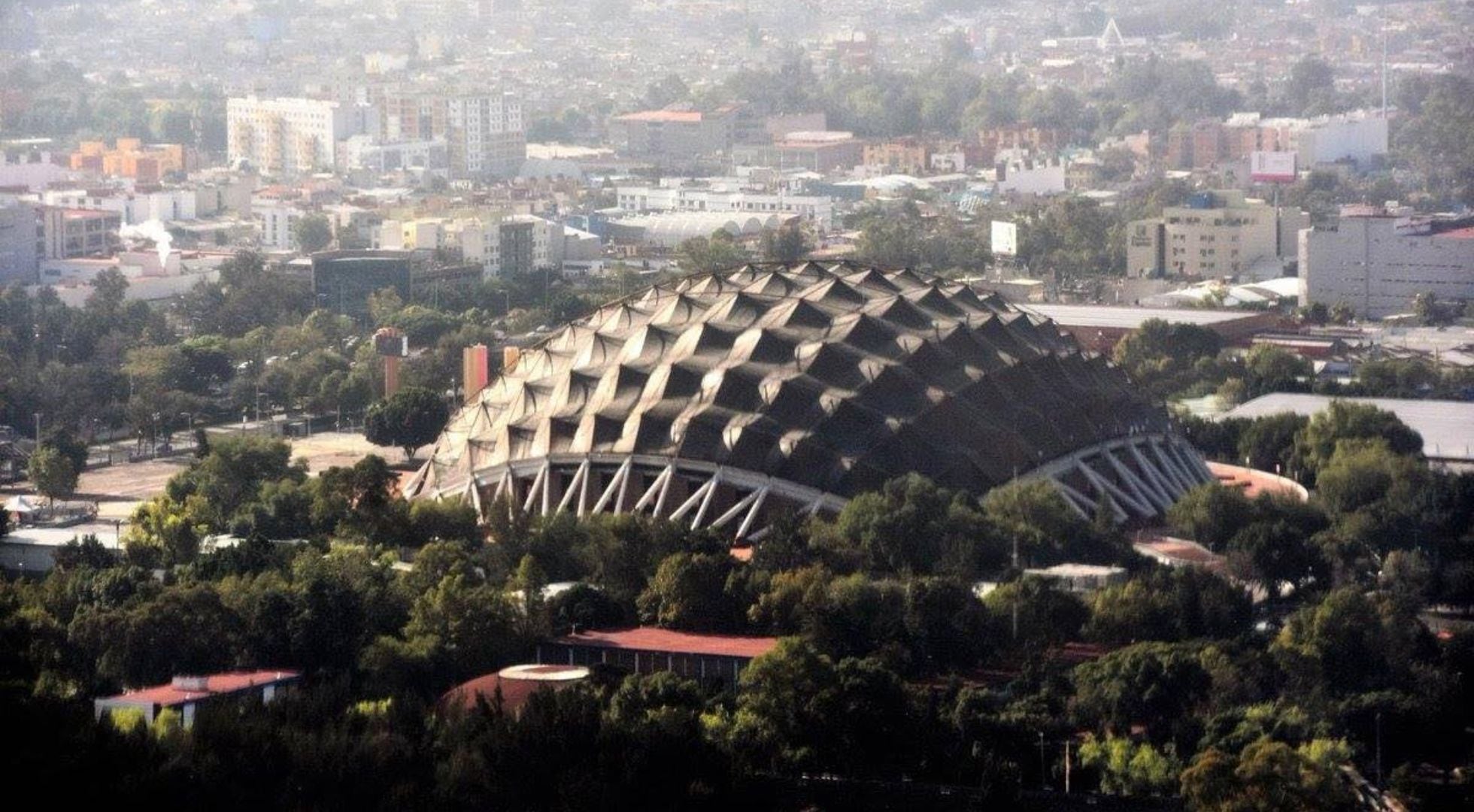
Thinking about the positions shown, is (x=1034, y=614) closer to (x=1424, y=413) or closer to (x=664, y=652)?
(x=664, y=652)

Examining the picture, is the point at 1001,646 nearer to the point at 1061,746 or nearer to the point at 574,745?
the point at 1061,746

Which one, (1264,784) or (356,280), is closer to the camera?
(1264,784)

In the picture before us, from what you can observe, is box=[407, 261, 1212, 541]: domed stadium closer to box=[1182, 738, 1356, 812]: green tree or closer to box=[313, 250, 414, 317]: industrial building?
box=[1182, 738, 1356, 812]: green tree

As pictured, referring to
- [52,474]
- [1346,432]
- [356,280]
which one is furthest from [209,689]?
[356,280]

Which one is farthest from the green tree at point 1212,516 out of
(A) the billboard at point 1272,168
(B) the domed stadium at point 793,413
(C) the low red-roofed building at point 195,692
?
(A) the billboard at point 1272,168

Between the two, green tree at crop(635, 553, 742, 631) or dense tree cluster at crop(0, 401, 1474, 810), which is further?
green tree at crop(635, 553, 742, 631)

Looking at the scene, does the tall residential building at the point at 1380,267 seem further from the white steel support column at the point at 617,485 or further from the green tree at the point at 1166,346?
the white steel support column at the point at 617,485

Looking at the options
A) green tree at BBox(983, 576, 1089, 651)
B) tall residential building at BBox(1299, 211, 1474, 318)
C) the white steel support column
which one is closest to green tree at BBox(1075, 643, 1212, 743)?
green tree at BBox(983, 576, 1089, 651)
